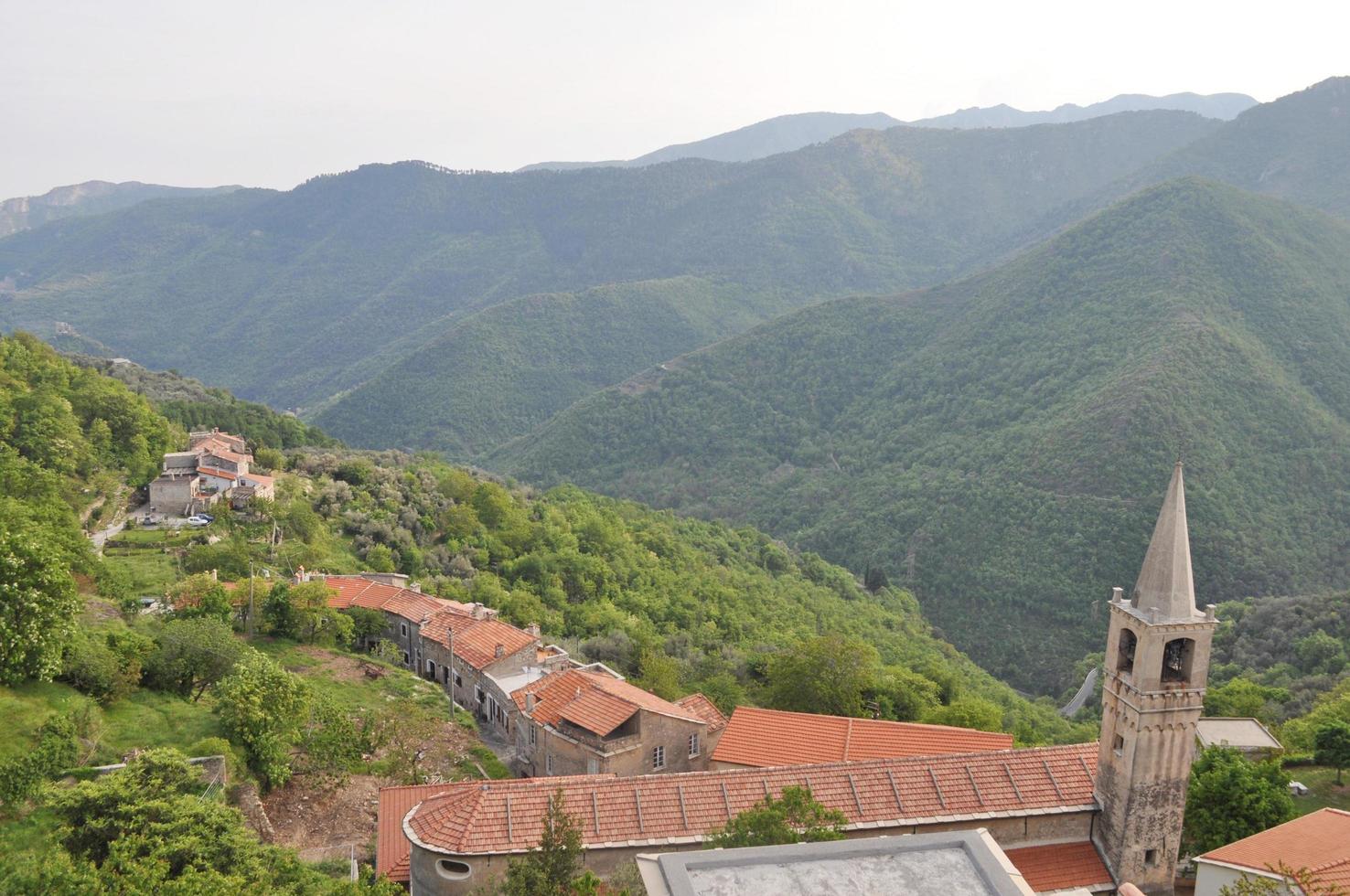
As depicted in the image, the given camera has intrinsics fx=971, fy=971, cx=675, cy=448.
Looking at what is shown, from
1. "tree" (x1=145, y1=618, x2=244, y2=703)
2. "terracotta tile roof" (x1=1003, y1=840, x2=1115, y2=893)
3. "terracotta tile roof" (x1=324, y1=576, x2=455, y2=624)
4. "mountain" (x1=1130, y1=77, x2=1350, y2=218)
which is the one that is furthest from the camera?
"mountain" (x1=1130, y1=77, x2=1350, y2=218)

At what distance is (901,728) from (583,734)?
9.63 meters

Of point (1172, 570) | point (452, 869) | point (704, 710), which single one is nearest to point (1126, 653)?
point (1172, 570)

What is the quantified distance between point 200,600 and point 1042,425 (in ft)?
271

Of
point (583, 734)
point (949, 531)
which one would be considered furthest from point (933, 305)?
point (583, 734)

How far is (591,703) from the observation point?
29.8 m

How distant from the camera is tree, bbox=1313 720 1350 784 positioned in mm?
31531

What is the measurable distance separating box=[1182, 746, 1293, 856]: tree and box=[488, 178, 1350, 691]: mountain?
149 ft

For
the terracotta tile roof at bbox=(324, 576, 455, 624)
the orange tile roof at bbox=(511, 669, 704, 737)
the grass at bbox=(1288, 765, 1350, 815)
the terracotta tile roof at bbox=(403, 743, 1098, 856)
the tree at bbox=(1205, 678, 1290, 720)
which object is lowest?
the tree at bbox=(1205, 678, 1290, 720)

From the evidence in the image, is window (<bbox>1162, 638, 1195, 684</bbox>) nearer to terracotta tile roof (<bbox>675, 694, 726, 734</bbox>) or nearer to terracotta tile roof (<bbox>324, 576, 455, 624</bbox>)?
terracotta tile roof (<bbox>675, 694, 726, 734</bbox>)

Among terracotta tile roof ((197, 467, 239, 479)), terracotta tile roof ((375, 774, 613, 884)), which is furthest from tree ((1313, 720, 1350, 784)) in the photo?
terracotta tile roof ((197, 467, 239, 479))

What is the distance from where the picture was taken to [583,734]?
29047 mm

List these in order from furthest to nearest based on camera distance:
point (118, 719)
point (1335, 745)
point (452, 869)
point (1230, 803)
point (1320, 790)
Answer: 1. point (1335, 745)
2. point (1320, 790)
3. point (118, 719)
4. point (1230, 803)
5. point (452, 869)

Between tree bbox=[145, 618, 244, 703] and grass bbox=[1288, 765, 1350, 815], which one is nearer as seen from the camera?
tree bbox=[145, 618, 244, 703]

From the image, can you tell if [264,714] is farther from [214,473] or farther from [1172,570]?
[214,473]
